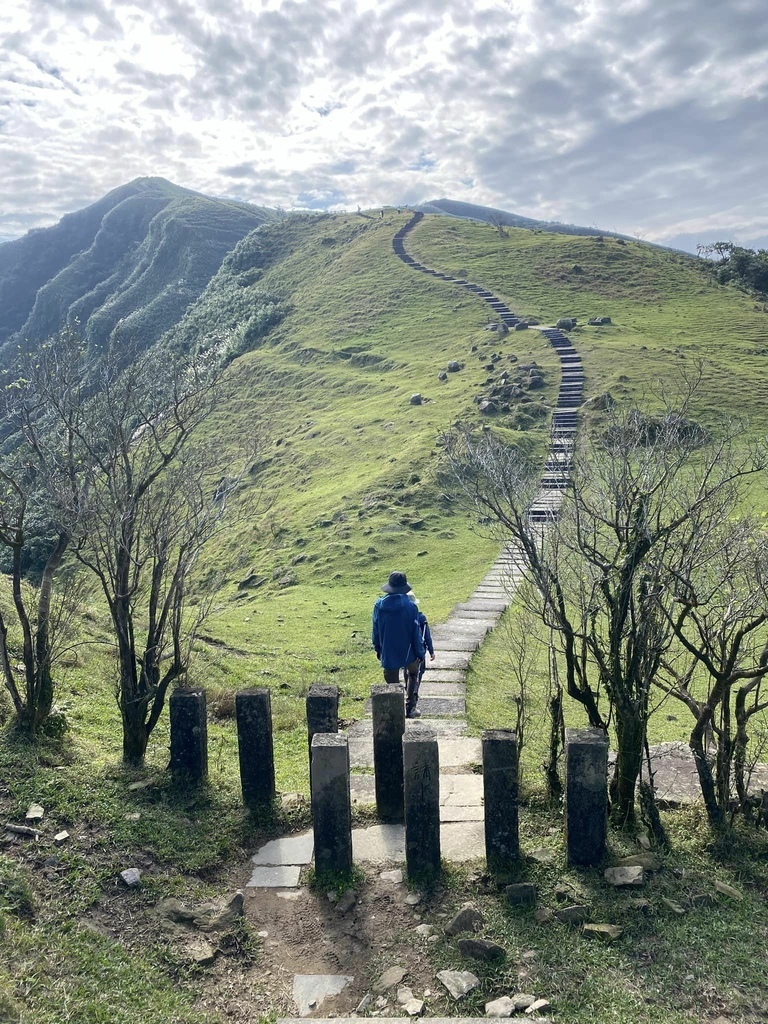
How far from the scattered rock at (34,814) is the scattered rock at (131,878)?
0.82 m

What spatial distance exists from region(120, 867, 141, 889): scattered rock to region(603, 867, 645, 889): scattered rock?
10.2 feet

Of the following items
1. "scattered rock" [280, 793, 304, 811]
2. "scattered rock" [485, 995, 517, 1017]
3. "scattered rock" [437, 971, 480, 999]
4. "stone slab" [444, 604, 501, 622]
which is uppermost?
"stone slab" [444, 604, 501, 622]

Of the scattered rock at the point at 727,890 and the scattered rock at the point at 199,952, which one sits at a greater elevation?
the scattered rock at the point at 727,890

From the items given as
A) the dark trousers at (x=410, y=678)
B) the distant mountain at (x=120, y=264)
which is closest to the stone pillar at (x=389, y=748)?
the dark trousers at (x=410, y=678)

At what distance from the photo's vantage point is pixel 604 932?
4.57 meters

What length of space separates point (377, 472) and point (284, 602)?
10177mm

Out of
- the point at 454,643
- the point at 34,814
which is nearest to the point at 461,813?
the point at 34,814

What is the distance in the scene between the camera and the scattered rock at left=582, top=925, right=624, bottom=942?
14.9 ft

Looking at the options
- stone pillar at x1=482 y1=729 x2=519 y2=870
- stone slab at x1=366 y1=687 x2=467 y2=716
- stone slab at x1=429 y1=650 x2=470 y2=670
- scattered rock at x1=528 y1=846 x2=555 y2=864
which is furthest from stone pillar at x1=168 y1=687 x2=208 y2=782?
stone slab at x1=429 y1=650 x2=470 y2=670

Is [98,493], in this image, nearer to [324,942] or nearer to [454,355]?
[324,942]

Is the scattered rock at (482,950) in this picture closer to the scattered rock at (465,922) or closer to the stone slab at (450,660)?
the scattered rock at (465,922)

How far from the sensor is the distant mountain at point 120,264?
104 m

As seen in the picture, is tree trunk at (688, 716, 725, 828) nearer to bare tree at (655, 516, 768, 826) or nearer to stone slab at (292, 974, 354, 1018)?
bare tree at (655, 516, 768, 826)

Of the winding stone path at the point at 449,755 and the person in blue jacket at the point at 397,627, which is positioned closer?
the winding stone path at the point at 449,755
